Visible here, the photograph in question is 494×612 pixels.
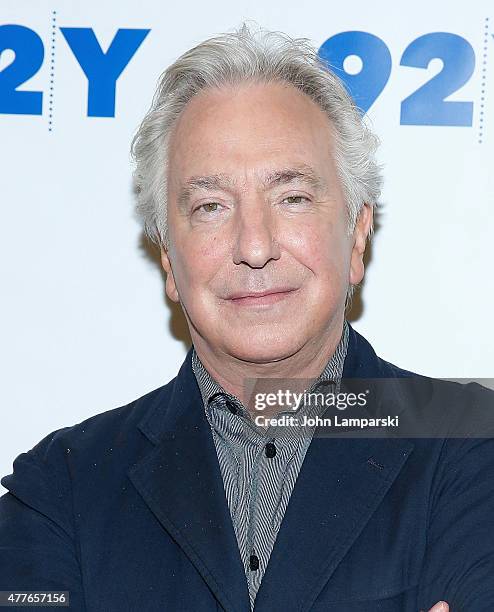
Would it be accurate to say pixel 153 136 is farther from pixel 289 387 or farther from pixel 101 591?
pixel 101 591

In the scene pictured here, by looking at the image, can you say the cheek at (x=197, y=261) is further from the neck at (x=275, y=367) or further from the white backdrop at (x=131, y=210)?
the white backdrop at (x=131, y=210)

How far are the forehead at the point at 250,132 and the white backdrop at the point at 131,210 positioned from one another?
448 mm

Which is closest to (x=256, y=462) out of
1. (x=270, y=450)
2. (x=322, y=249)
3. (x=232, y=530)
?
(x=270, y=450)

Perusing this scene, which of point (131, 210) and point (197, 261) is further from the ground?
point (131, 210)

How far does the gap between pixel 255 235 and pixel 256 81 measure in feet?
1.18

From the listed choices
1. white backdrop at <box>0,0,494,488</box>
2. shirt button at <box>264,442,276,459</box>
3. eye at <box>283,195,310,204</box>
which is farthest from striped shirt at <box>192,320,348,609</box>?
white backdrop at <box>0,0,494,488</box>

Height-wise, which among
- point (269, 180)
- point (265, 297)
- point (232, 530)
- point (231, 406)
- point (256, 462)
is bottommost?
point (232, 530)

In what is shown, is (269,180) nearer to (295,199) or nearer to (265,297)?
(295,199)

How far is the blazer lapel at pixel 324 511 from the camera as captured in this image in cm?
184

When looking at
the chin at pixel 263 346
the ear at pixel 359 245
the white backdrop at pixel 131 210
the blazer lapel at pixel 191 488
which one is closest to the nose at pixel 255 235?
the chin at pixel 263 346

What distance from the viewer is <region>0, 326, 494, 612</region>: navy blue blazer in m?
1.83

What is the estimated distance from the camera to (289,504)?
1.91m

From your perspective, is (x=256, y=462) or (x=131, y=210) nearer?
(x=256, y=462)

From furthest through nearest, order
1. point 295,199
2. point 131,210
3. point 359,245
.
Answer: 1. point 131,210
2. point 359,245
3. point 295,199
